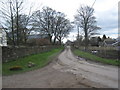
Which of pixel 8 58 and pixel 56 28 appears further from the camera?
pixel 56 28

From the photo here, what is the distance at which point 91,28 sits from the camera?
48344 millimetres

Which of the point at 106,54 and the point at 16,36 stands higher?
the point at 16,36

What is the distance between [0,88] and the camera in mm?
7055

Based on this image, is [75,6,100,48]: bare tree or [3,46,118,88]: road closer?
[3,46,118,88]: road

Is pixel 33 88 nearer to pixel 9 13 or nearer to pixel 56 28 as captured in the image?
pixel 9 13

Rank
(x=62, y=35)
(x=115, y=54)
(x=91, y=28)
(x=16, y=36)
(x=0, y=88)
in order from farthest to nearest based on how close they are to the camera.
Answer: (x=62, y=35) → (x=91, y=28) → (x=16, y=36) → (x=115, y=54) → (x=0, y=88)

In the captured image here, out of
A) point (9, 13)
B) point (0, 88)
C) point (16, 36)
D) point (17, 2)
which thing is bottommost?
point (0, 88)

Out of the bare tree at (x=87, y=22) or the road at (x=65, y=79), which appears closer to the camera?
the road at (x=65, y=79)

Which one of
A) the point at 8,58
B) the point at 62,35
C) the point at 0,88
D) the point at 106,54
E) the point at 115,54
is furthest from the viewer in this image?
the point at 62,35

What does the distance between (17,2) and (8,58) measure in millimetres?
13170

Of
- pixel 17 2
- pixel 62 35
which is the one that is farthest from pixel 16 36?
pixel 62 35

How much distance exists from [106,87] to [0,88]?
17.7 ft

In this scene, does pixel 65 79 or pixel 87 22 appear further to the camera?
pixel 87 22

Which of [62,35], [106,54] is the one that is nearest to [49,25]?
[62,35]
